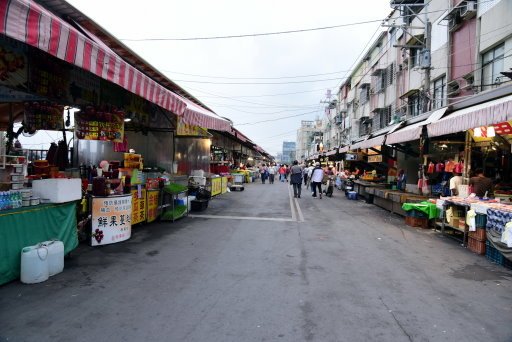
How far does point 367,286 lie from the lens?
5152mm

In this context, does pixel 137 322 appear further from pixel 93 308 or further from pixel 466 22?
Result: pixel 466 22

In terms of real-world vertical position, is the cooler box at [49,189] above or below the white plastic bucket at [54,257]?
above

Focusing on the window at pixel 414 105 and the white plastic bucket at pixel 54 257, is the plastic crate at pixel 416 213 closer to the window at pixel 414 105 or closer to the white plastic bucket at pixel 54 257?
the white plastic bucket at pixel 54 257

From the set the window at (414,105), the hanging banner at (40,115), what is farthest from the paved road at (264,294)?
the window at (414,105)

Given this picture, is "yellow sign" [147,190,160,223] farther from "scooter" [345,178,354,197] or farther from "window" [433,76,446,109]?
"window" [433,76,446,109]

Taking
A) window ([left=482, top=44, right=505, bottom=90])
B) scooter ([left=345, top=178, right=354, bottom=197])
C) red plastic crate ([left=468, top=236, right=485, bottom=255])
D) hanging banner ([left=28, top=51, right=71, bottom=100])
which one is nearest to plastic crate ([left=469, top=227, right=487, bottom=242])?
red plastic crate ([left=468, top=236, right=485, bottom=255])

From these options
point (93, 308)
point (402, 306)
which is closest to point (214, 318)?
point (93, 308)

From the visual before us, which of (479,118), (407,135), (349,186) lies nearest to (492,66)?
(407,135)

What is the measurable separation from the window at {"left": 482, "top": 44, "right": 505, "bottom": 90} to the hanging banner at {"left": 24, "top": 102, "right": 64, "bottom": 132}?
15232 mm

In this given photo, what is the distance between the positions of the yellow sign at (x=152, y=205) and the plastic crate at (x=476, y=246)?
833cm

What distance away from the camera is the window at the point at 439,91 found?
18547 mm

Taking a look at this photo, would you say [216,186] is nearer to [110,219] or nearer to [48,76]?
[110,219]

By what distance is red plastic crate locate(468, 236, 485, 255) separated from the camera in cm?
746

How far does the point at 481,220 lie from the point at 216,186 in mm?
13906
